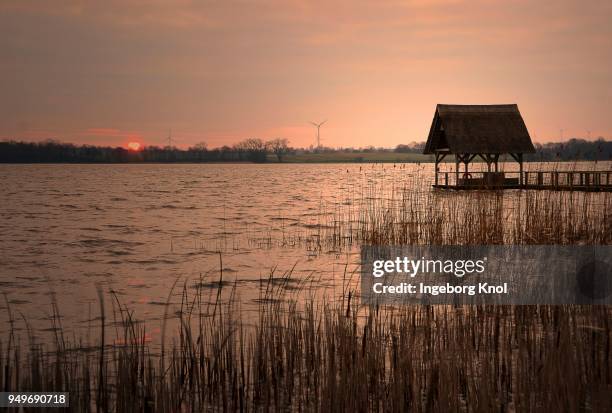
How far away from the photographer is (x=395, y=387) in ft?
16.5

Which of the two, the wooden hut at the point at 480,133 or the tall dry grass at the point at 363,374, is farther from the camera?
the wooden hut at the point at 480,133

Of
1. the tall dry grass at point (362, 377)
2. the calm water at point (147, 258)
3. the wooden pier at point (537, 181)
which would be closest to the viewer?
the tall dry grass at point (362, 377)

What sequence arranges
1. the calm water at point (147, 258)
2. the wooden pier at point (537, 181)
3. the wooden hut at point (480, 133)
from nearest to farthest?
the calm water at point (147, 258) → the wooden pier at point (537, 181) → the wooden hut at point (480, 133)

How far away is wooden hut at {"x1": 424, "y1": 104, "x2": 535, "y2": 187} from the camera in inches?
1631

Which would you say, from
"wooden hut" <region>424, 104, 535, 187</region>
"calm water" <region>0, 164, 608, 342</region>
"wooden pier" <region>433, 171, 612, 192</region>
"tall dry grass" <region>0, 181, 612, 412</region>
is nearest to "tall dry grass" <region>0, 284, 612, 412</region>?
"tall dry grass" <region>0, 181, 612, 412</region>

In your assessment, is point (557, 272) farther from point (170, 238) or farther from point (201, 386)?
point (170, 238)

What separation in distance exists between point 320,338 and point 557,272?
373 centimetres

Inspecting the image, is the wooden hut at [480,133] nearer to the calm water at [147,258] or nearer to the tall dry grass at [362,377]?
the calm water at [147,258]

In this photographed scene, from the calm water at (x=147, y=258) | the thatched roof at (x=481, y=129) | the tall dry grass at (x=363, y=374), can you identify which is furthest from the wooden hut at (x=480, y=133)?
the tall dry grass at (x=363, y=374)

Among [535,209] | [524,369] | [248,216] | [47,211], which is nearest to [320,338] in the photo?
[524,369]

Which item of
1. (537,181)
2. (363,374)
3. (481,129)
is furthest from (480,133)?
(363,374)

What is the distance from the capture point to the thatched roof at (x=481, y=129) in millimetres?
41531

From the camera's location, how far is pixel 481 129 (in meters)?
42.7

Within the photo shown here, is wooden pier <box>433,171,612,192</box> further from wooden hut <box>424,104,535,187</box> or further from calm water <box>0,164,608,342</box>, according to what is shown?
calm water <box>0,164,608,342</box>
